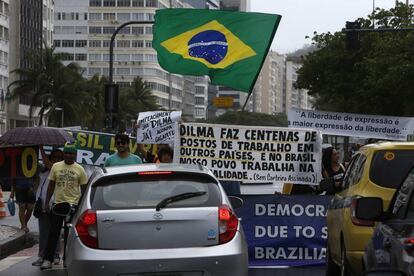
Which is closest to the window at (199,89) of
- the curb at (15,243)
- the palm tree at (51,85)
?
the palm tree at (51,85)

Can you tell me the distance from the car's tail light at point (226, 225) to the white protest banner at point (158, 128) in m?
8.42

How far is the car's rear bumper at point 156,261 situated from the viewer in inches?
301

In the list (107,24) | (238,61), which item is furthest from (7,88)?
(238,61)

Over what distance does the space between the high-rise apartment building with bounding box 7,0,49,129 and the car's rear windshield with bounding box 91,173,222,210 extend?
8905cm

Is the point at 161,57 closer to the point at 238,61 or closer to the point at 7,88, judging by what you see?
the point at 238,61

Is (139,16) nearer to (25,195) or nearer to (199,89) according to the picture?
(199,89)

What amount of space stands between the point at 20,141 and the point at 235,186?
22.4 ft

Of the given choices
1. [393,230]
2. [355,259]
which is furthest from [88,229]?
[393,230]

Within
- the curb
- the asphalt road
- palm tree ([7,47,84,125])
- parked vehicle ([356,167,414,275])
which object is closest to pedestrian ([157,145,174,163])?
the asphalt road

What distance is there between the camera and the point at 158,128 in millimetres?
17141

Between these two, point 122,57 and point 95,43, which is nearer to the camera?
point 95,43

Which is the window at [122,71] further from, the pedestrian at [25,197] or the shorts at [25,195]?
the shorts at [25,195]

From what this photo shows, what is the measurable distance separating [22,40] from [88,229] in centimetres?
9663

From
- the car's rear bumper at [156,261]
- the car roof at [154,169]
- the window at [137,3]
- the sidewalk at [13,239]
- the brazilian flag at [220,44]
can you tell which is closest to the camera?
the car's rear bumper at [156,261]
